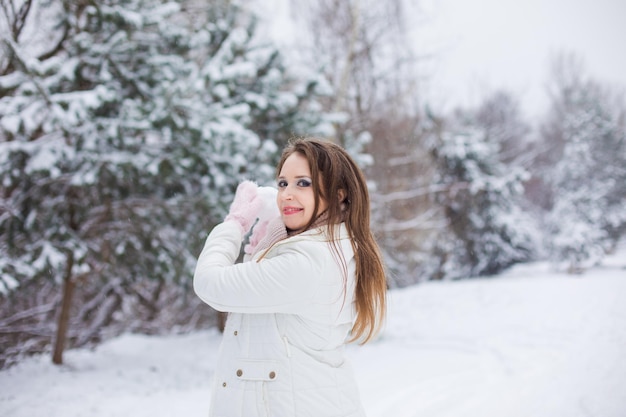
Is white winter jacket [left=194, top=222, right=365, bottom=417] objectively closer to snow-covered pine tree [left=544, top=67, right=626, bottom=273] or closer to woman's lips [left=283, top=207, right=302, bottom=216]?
woman's lips [left=283, top=207, right=302, bottom=216]

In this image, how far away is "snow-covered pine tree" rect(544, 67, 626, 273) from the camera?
35.8 ft

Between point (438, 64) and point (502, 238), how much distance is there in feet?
16.6

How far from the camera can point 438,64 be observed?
979 cm

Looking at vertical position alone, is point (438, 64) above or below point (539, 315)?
above

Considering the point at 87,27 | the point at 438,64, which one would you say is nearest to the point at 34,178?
the point at 87,27

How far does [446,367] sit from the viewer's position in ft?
16.3

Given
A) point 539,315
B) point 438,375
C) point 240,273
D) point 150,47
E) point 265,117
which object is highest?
point 150,47

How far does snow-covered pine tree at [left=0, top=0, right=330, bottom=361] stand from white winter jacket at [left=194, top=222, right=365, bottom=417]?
128 inches

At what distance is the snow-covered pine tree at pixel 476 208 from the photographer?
11.2m

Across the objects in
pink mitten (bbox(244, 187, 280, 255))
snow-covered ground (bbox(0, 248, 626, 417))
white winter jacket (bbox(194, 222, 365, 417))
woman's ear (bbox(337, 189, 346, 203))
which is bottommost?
snow-covered ground (bbox(0, 248, 626, 417))

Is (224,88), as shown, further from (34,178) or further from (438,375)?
(438,375)

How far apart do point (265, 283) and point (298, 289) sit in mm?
98

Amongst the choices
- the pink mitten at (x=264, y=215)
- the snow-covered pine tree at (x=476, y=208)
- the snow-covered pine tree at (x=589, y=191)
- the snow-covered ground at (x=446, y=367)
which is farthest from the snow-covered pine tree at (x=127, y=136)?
the snow-covered pine tree at (x=589, y=191)

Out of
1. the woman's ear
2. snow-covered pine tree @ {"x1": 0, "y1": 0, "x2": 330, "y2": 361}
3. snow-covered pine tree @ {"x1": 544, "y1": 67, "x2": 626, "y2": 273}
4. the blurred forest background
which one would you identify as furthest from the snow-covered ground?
the woman's ear
